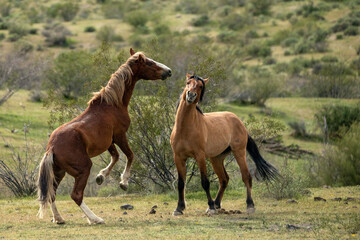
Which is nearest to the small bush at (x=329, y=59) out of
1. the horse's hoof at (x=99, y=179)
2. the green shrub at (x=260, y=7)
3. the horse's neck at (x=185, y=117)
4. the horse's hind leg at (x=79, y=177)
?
the green shrub at (x=260, y=7)

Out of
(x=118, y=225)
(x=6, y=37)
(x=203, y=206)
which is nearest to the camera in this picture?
(x=118, y=225)

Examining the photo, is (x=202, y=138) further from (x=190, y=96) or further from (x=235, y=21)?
(x=235, y=21)

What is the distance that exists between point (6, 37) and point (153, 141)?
4019 cm

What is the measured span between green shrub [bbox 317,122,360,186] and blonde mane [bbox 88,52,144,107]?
744cm

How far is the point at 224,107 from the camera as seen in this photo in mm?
26672

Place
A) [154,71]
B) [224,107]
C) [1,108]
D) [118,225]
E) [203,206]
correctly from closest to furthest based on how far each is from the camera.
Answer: [118,225]
[154,71]
[203,206]
[1,108]
[224,107]

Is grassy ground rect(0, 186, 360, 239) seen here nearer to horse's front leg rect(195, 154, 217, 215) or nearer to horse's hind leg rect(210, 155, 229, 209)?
horse's front leg rect(195, 154, 217, 215)

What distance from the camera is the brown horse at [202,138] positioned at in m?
9.30

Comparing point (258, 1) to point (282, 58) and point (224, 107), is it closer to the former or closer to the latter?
point (282, 58)

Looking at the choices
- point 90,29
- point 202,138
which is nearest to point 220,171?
point 202,138

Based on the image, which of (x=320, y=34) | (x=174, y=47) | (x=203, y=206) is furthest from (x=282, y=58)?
(x=203, y=206)

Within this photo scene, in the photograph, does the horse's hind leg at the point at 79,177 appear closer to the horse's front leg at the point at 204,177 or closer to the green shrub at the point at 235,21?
the horse's front leg at the point at 204,177

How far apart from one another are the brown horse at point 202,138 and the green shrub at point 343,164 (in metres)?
5.09

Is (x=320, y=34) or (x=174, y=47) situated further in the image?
(x=320, y=34)
